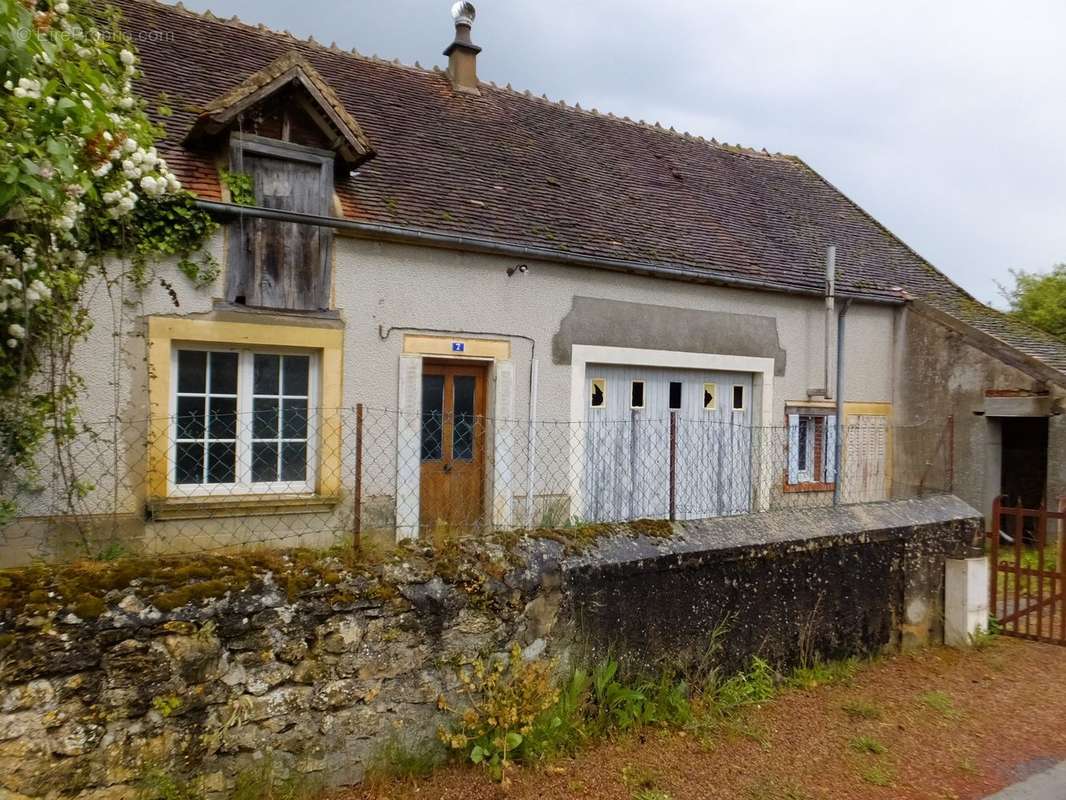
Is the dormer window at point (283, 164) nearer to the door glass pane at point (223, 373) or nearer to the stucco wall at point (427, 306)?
the stucco wall at point (427, 306)

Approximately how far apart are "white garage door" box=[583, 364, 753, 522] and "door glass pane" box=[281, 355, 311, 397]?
11.7ft

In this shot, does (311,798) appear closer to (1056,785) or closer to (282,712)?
(282,712)

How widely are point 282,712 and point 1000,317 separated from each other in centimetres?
1372

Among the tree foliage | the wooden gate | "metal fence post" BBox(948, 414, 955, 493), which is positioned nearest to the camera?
the wooden gate

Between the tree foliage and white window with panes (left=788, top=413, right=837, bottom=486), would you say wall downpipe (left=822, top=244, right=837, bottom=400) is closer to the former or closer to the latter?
white window with panes (left=788, top=413, right=837, bottom=486)

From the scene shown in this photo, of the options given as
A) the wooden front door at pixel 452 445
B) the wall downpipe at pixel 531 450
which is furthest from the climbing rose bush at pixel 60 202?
the wall downpipe at pixel 531 450

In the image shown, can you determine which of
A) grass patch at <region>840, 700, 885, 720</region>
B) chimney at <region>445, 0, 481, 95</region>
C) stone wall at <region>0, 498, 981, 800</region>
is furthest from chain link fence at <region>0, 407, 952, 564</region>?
chimney at <region>445, 0, 481, 95</region>

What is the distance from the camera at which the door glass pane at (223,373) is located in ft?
24.5

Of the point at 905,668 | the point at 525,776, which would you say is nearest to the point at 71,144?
the point at 525,776

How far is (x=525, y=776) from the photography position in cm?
379

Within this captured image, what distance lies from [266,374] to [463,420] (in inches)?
92.3

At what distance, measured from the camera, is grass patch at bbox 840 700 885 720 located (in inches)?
189

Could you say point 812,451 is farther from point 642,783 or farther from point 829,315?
point 642,783

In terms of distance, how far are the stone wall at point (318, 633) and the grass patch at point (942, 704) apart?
33.0 inches
